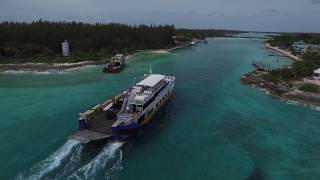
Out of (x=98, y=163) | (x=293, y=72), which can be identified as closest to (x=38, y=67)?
(x=98, y=163)

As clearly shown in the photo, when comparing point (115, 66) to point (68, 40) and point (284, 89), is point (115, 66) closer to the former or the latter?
point (68, 40)

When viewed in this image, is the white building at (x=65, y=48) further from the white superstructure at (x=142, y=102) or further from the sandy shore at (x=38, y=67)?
the white superstructure at (x=142, y=102)

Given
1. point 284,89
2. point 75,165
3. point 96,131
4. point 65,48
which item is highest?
point 65,48

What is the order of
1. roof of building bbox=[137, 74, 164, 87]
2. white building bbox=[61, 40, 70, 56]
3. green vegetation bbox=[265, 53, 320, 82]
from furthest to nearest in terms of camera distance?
1. white building bbox=[61, 40, 70, 56]
2. green vegetation bbox=[265, 53, 320, 82]
3. roof of building bbox=[137, 74, 164, 87]

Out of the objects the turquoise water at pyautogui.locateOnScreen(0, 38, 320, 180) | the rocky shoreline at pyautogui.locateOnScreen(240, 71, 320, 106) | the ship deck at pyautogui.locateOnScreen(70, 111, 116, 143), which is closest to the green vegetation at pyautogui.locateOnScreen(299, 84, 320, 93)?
the rocky shoreline at pyautogui.locateOnScreen(240, 71, 320, 106)

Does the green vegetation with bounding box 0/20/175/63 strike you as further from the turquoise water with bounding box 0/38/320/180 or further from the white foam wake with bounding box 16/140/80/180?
the white foam wake with bounding box 16/140/80/180

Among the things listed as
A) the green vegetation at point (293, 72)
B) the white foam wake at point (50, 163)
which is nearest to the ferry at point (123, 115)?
the white foam wake at point (50, 163)
